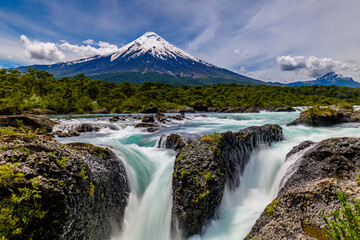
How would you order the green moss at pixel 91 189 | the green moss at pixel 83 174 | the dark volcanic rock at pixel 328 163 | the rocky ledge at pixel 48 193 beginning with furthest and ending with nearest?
the dark volcanic rock at pixel 328 163, the green moss at pixel 91 189, the green moss at pixel 83 174, the rocky ledge at pixel 48 193

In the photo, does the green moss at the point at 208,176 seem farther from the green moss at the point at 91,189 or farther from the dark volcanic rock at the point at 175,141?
the dark volcanic rock at the point at 175,141

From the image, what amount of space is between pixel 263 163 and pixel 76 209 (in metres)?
7.59

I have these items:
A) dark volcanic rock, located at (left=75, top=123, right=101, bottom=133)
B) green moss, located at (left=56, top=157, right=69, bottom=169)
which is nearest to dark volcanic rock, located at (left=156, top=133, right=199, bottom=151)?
green moss, located at (left=56, top=157, right=69, bottom=169)

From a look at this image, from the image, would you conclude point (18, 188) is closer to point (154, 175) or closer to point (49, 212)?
point (49, 212)

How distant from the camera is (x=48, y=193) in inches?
122

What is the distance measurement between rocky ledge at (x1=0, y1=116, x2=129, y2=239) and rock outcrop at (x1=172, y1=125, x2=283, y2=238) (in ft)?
7.07

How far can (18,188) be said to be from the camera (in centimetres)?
279

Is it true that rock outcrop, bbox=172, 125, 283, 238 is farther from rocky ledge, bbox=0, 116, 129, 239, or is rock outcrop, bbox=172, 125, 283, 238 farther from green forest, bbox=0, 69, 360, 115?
green forest, bbox=0, 69, 360, 115

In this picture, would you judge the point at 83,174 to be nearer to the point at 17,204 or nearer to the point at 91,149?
the point at 17,204

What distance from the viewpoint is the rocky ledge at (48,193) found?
2.72m

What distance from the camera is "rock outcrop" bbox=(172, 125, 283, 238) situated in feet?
17.0

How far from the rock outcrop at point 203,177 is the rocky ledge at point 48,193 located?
215cm

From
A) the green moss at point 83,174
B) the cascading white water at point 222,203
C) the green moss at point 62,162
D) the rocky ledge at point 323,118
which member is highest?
the rocky ledge at point 323,118

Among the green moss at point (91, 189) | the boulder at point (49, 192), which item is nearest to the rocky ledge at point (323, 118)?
the boulder at point (49, 192)
